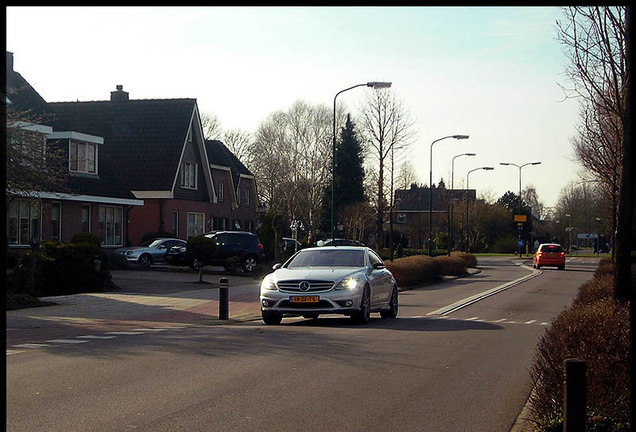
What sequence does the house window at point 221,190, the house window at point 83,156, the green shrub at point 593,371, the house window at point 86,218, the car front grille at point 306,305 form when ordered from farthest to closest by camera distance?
the house window at point 221,190
the house window at point 86,218
the house window at point 83,156
the car front grille at point 306,305
the green shrub at point 593,371

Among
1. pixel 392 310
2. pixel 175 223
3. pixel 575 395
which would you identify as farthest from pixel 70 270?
pixel 575 395

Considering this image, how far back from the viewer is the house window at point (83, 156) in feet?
127

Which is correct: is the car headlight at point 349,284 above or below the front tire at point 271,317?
above

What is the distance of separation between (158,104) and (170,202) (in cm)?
631

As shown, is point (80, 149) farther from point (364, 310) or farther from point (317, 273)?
point (364, 310)

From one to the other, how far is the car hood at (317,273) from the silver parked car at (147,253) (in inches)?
897

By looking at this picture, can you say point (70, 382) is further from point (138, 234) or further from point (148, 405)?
point (138, 234)

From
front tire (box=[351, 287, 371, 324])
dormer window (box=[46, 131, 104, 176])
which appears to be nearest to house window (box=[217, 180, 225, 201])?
dormer window (box=[46, 131, 104, 176])

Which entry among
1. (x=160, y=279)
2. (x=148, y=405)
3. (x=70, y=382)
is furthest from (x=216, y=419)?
(x=160, y=279)

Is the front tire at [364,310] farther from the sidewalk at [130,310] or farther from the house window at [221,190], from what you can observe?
the house window at [221,190]

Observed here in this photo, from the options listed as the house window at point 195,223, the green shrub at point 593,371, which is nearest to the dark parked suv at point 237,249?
the house window at point 195,223

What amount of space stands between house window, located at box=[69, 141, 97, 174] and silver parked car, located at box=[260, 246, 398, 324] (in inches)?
873

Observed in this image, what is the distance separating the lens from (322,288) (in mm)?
17141

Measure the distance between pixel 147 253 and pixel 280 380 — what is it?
30.7 m
